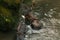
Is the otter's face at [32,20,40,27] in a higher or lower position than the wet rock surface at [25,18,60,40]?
higher

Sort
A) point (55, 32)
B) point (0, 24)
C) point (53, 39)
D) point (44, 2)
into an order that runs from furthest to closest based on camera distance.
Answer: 1. point (44, 2)
2. point (55, 32)
3. point (53, 39)
4. point (0, 24)

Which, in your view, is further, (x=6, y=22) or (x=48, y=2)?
(x=48, y=2)

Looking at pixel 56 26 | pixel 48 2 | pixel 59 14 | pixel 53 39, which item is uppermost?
pixel 48 2

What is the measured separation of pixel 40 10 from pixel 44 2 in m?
1.56

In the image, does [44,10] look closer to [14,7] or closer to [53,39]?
[53,39]

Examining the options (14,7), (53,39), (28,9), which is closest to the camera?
(14,7)

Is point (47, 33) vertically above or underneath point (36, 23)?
underneath

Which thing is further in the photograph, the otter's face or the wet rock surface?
the otter's face

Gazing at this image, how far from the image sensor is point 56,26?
7.55 metres

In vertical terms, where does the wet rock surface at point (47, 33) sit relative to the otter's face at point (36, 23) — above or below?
below

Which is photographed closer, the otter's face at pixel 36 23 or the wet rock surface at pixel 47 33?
the wet rock surface at pixel 47 33

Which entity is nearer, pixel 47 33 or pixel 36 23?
pixel 47 33

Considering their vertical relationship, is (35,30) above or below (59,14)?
below

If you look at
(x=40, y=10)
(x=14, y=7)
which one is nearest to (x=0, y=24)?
(x=14, y=7)
